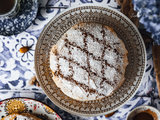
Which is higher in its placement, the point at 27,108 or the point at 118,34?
the point at 118,34

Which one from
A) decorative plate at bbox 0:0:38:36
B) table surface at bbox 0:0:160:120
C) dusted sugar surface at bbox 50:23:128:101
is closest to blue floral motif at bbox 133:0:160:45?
dusted sugar surface at bbox 50:23:128:101

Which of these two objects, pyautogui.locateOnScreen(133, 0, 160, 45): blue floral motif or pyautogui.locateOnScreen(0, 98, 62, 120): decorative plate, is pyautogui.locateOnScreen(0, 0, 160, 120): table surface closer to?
pyautogui.locateOnScreen(0, 98, 62, 120): decorative plate

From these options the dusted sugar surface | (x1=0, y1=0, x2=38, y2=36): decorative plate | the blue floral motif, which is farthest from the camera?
(x1=0, y1=0, x2=38, y2=36): decorative plate

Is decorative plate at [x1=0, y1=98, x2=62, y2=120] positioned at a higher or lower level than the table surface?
lower

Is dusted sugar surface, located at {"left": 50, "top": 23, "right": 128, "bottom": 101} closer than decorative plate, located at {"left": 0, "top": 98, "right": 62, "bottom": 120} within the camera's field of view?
Yes

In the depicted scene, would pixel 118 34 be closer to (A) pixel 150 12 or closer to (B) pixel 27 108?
(A) pixel 150 12

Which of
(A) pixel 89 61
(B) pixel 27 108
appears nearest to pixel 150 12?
(A) pixel 89 61

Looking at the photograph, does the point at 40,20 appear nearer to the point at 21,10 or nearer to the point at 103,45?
the point at 21,10

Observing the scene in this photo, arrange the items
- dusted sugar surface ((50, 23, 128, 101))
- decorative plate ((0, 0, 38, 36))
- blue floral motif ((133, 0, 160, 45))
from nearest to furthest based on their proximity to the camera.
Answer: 1. blue floral motif ((133, 0, 160, 45))
2. dusted sugar surface ((50, 23, 128, 101))
3. decorative plate ((0, 0, 38, 36))
